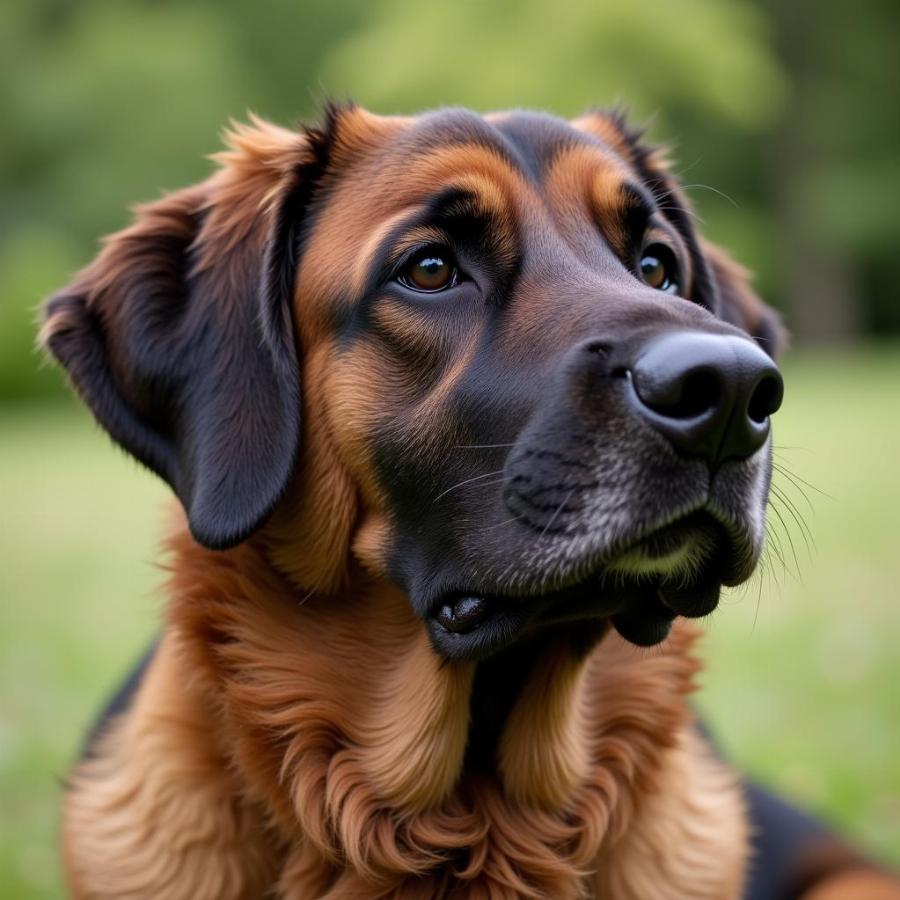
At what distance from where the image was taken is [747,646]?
7637mm

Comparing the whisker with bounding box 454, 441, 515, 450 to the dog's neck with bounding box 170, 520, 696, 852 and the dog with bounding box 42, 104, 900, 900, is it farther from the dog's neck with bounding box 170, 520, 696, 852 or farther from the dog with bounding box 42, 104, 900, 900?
the dog's neck with bounding box 170, 520, 696, 852

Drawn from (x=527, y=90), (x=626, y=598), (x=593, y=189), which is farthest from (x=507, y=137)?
(x=527, y=90)

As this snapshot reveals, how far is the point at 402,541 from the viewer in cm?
331

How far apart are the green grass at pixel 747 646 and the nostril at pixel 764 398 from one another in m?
0.53

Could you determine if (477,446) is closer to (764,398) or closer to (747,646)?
(764,398)

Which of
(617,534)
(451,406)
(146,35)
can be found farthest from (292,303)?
(146,35)

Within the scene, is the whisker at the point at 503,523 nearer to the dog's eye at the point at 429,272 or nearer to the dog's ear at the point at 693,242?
the dog's eye at the point at 429,272

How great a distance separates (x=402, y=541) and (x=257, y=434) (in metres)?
0.49

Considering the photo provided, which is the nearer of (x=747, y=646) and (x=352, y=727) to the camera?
(x=352, y=727)

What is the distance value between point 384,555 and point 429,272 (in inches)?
29.8

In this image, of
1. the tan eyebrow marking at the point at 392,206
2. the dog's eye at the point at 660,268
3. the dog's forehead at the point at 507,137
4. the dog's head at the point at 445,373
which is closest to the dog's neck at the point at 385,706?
the dog's head at the point at 445,373

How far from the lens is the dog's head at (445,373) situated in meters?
2.83

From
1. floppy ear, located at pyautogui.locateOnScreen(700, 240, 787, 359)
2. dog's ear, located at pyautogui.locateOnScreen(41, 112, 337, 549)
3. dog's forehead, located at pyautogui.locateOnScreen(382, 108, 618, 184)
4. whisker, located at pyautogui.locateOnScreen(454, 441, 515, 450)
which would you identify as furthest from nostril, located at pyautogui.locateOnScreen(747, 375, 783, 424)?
floppy ear, located at pyautogui.locateOnScreen(700, 240, 787, 359)

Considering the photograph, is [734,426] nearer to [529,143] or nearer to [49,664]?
[529,143]
